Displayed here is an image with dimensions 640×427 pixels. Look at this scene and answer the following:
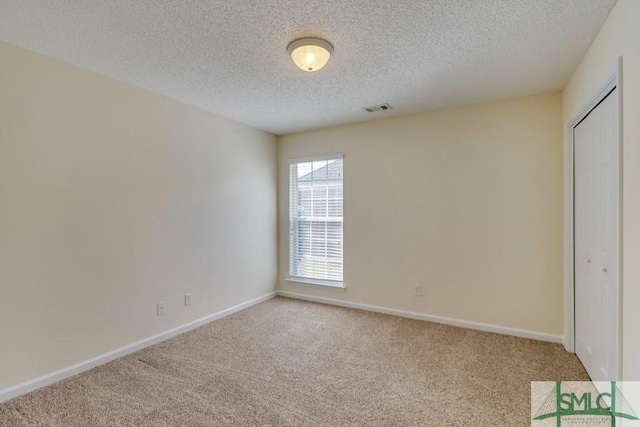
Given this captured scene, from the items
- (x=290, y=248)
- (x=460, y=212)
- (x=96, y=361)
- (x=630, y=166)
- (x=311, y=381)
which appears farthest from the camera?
(x=290, y=248)

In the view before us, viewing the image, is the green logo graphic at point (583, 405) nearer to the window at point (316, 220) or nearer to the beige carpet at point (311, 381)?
the beige carpet at point (311, 381)

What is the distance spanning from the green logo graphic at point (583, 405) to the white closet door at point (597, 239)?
0.12 meters

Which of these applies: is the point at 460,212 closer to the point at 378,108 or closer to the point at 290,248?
the point at 378,108

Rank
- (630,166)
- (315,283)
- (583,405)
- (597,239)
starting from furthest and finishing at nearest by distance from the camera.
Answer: (315,283) → (597,239) → (583,405) → (630,166)

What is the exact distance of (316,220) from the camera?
444cm

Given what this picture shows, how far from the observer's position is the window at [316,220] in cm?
427

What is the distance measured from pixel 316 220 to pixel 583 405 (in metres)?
3.22

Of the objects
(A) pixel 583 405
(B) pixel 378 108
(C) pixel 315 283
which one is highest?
(B) pixel 378 108

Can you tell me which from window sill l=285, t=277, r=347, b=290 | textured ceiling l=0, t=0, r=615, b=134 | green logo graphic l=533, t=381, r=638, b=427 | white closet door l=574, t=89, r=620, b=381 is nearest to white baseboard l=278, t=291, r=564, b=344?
window sill l=285, t=277, r=347, b=290

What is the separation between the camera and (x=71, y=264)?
2.43 metres

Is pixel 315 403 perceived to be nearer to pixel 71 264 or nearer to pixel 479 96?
pixel 71 264

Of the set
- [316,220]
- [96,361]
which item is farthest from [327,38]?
[96,361]

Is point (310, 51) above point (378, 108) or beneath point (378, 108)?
beneath

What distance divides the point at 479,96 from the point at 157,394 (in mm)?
3830
